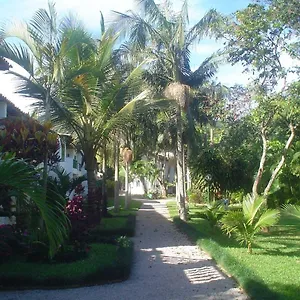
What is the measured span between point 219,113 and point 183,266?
29.6 feet

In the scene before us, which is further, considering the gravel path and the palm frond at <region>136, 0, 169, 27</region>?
the palm frond at <region>136, 0, 169, 27</region>

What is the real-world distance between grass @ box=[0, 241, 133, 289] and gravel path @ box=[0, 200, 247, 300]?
229mm

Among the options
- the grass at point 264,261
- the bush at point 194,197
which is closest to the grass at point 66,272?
the grass at point 264,261

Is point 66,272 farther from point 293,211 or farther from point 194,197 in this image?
point 194,197

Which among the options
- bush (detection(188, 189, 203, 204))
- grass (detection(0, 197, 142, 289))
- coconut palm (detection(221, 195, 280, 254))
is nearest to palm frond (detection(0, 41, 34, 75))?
grass (detection(0, 197, 142, 289))

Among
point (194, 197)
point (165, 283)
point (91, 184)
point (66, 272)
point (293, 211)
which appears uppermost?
point (91, 184)

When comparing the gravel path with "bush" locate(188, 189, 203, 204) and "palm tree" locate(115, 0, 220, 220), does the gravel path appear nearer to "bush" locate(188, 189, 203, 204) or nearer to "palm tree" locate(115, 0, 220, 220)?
"palm tree" locate(115, 0, 220, 220)

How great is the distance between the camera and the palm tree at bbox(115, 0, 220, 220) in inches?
720

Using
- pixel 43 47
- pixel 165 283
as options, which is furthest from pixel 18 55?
pixel 165 283

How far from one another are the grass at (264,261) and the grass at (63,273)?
7.31ft

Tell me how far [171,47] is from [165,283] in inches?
498

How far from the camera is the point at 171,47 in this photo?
62.5ft

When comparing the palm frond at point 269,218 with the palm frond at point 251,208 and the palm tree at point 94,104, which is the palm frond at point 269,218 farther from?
the palm tree at point 94,104

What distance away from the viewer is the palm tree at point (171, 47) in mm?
18281
